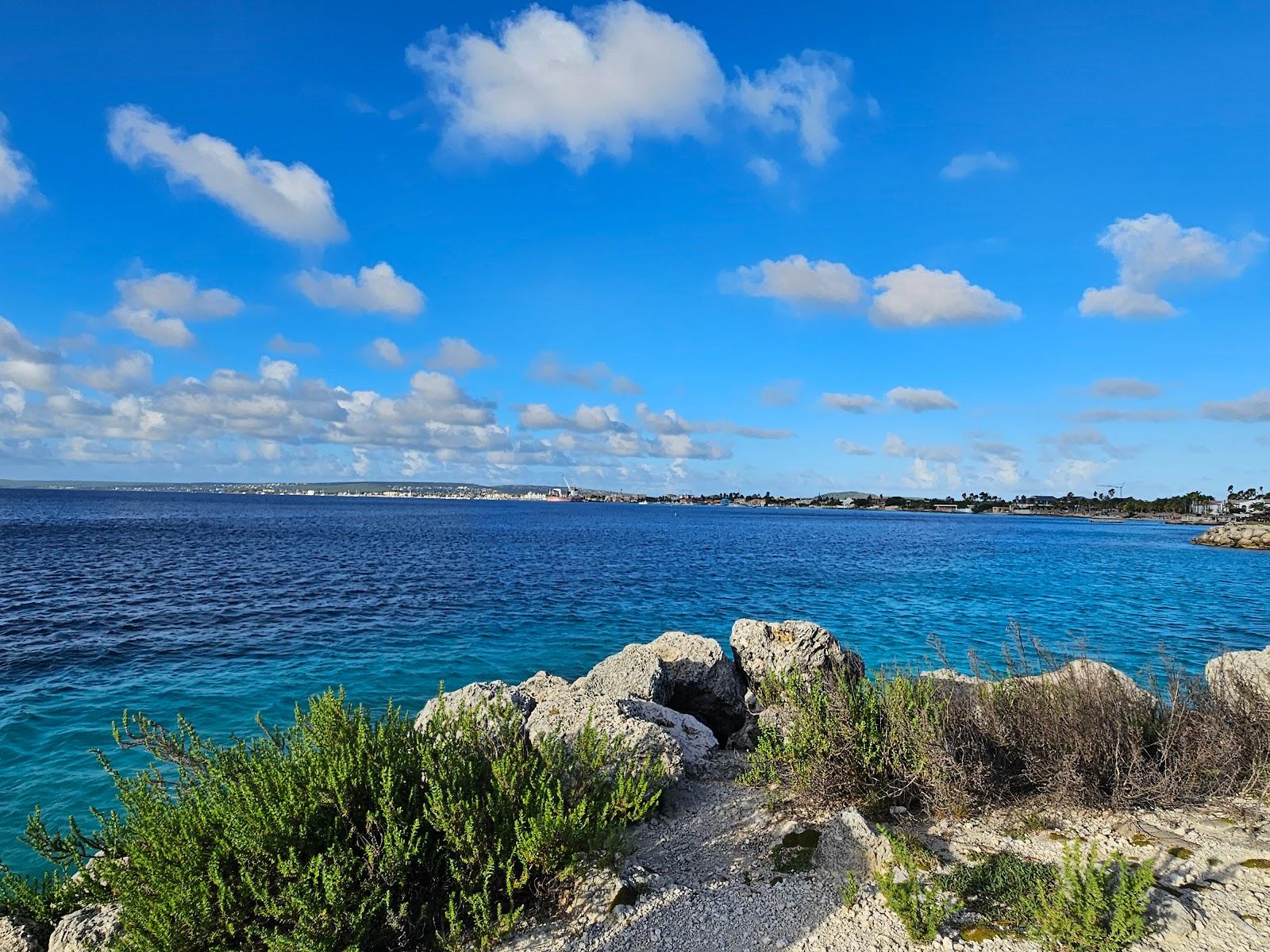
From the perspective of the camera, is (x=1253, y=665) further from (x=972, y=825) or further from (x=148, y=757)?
(x=148, y=757)

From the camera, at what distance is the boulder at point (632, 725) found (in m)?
8.10

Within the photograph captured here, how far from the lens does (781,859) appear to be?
6379 mm

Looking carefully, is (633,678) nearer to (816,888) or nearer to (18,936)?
(816,888)

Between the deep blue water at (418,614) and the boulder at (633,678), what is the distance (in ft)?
21.7

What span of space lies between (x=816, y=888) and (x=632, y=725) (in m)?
3.16

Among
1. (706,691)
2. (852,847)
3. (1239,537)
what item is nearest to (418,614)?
(706,691)

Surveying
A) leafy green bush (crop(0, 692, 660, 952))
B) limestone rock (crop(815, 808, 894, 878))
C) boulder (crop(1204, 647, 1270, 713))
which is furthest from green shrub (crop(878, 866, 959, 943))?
boulder (crop(1204, 647, 1270, 713))

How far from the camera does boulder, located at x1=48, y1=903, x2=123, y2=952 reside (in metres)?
5.20

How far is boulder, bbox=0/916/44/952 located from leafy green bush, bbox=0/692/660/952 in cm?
18

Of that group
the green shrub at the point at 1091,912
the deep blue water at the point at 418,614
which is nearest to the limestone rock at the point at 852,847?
the green shrub at the point at 1091,912

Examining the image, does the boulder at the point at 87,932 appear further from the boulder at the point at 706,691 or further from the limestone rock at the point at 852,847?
the boulder at the point at 706,691

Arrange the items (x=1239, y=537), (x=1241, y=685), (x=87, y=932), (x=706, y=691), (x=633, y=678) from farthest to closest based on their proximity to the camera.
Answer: (x=1239, y=537) < (x=706, y=691) < (x=633, y=678) < (x=1241, y=685) < (x=87, y=932)

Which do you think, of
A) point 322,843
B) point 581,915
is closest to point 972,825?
point 581,915

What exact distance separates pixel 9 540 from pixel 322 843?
2920 inches
